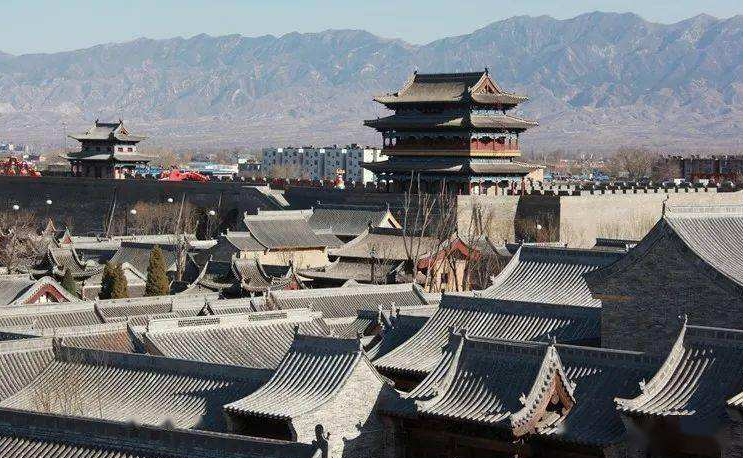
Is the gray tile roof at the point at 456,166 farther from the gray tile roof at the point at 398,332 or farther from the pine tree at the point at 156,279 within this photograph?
the gray tile roof at the point at 398,332

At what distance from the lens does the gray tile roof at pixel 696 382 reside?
80.8ft

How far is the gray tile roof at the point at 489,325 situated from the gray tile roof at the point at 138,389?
4.17m

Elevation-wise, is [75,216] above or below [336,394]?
below

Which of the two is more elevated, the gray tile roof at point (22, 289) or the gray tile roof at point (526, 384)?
the gray tile roof at point (526, 384)

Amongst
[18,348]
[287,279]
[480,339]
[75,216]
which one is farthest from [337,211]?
[480,339]

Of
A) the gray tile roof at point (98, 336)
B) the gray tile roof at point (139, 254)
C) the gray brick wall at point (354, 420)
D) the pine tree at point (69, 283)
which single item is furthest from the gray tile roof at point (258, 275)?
the gray brick wall at point (354, 420)

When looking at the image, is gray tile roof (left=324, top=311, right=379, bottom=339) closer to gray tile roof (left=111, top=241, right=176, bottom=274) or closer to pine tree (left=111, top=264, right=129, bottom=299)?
pine tree (left=111, top=264, right=129, bottom=299)

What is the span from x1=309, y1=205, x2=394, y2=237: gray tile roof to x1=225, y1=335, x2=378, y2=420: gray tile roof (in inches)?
1589

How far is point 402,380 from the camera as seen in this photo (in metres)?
32.6

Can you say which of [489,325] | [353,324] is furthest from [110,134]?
[489,325]

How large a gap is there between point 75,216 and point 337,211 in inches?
1134

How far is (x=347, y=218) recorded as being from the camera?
7175cm

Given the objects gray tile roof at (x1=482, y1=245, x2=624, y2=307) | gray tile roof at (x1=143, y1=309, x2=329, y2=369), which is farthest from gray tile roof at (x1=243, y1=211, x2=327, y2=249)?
gray tile roof at (x1=143, y1=309, x2=329, y2=369)

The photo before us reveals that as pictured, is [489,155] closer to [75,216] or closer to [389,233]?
[389,233]
